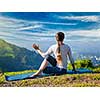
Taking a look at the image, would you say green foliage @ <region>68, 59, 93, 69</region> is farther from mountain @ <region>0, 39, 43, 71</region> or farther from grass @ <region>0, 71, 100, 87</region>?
mountain @ <region>0, 39, 43, 71</region>

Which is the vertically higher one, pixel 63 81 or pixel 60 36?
pixel 60 36

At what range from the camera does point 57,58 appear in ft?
12.7

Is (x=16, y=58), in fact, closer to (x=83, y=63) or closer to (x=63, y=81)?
(x=63, y=81)

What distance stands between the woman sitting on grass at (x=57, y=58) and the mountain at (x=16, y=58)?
0.16 feet

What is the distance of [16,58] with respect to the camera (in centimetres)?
391

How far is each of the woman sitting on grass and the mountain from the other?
5 centimetres

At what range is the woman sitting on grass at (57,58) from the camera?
3.85m

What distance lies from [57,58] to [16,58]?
1.24 feet

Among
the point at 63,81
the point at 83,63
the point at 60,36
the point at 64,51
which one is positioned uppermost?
the point at 60,36

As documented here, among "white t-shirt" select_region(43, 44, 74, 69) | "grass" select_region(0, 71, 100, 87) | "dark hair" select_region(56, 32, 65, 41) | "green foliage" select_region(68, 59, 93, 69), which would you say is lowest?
"grass" select_region(0, 71, 100, 87)

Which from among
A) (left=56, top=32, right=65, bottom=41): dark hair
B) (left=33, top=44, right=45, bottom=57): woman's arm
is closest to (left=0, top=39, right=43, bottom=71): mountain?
(left=33, top=44, right=45, bottom=57): woman's arm

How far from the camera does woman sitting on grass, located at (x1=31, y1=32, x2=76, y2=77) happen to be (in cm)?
385

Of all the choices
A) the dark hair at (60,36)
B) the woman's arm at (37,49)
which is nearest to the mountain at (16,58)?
the woman's arm at (37,49)

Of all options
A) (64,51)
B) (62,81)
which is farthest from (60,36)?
(62,81)
